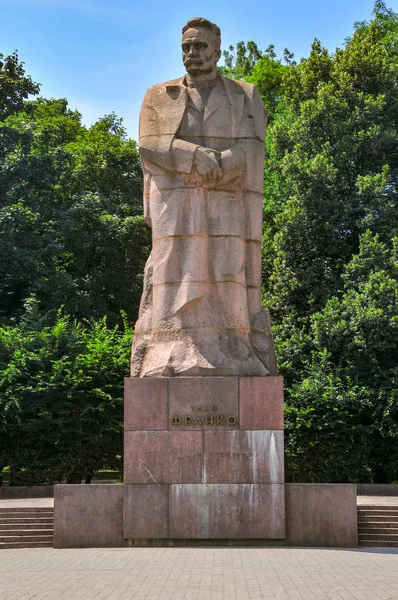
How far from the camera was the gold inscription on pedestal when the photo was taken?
13.6m

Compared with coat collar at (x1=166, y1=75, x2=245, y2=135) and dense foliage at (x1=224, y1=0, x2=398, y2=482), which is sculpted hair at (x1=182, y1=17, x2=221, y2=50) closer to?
coat collar at (x1=166, y1=75, x2=245, y2=135)

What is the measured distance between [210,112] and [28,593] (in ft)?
26.6

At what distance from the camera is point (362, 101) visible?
28.3m

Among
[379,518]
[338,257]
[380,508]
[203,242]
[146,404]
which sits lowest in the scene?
[379,518]

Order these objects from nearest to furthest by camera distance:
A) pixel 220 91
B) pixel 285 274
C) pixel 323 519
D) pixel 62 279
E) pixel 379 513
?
pixel 323 519 < pixel 220 91 < pixel 379 513 < pixel 285 274 < pixel 62 279

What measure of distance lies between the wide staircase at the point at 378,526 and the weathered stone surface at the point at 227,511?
1.55 meters

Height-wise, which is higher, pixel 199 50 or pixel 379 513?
pixel 199 50

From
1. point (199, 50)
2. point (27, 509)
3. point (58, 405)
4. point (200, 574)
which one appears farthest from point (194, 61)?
point (58, 405)

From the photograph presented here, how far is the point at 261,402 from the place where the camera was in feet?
44.7

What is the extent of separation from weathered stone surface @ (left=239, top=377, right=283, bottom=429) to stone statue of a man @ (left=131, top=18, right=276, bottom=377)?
A: 31 cm

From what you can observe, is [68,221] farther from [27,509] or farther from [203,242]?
[203,242]

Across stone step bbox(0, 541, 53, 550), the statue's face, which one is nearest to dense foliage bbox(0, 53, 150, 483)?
stone step bbox(0, 541, 53, 550)

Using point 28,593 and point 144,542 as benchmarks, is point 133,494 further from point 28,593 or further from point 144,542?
point 28,593

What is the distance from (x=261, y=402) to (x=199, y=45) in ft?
18.1
